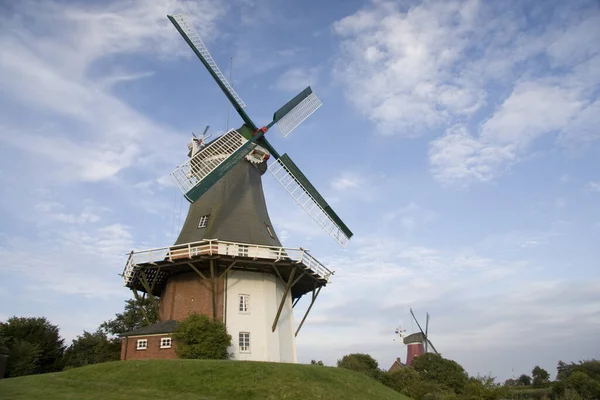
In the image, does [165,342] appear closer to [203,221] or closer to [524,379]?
[203,221]

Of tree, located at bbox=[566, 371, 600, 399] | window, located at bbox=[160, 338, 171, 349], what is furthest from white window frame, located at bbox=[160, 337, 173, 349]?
tree, located at bbox=[566, 371, 600, 399]

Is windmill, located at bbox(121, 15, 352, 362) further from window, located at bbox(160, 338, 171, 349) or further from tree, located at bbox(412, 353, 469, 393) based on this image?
tree, located at bbox(412, 353, 469, 393)

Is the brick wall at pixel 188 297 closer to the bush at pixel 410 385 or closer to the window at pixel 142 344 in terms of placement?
the window at pixel 142 344

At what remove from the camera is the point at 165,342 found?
22609mm

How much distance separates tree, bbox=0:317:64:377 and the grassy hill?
10516 millimetres

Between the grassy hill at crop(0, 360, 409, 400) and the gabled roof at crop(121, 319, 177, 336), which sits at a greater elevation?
the gabled roof at crop(121, 319, 177, 336)

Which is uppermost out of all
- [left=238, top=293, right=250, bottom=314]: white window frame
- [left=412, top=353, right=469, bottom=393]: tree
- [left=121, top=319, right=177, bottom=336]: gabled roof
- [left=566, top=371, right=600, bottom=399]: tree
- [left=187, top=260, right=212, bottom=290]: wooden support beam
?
[left=187, top=260, right=212, bottom=290]: wooden support beam

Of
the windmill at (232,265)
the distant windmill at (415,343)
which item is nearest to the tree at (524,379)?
the distant windmill at (415,343)

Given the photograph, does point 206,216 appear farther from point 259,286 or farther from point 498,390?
point 498,390

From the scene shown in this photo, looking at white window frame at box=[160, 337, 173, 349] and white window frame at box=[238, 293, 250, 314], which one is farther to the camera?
white window frame at box=[238, 293, 250, 314]

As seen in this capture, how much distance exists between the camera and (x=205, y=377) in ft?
54.1

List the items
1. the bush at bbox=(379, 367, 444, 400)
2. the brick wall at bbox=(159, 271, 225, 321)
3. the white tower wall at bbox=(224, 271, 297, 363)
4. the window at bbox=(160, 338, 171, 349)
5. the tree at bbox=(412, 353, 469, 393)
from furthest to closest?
the tree at bbox=(412, 353, 469, 393) → the bush at bbox=(379, 367, 444, 400) → the brick wall at bbox=(159, 271, 225, 321) → the white tower wall at bbox=(224, 271, 297, 363) → the window at bbox=(160, 338, 171, 349)

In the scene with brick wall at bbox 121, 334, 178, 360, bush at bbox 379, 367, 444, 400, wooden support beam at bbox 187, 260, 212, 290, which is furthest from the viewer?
bush at bbox 379, 367, 444, 400

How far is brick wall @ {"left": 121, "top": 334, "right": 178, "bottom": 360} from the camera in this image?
22375 mm
